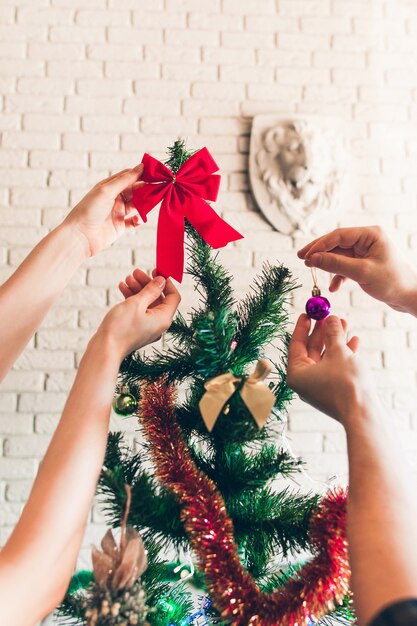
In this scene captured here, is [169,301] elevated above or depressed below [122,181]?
below

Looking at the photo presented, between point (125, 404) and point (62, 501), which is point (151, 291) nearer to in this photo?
point (125, 404)

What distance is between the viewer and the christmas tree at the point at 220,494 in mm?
619

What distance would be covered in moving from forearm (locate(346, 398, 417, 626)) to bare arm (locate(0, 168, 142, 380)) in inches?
20.9

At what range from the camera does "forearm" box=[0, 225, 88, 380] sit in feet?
2.77


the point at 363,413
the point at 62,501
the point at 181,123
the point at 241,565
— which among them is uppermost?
the point at 181,123

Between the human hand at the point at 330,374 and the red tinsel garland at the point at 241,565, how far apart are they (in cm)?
12

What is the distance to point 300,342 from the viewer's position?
0.81 meters

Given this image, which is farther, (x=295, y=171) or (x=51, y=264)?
(x=295, y=171)

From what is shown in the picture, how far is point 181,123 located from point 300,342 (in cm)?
134

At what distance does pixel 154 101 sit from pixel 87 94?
9.5 inches

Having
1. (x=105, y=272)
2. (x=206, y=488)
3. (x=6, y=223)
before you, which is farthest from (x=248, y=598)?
(x=6, y=223)

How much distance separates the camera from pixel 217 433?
746 millimetres

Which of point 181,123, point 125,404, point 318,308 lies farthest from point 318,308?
point 181,123

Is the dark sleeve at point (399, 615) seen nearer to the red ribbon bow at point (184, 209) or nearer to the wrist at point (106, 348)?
the wrist at point (106, 348)
